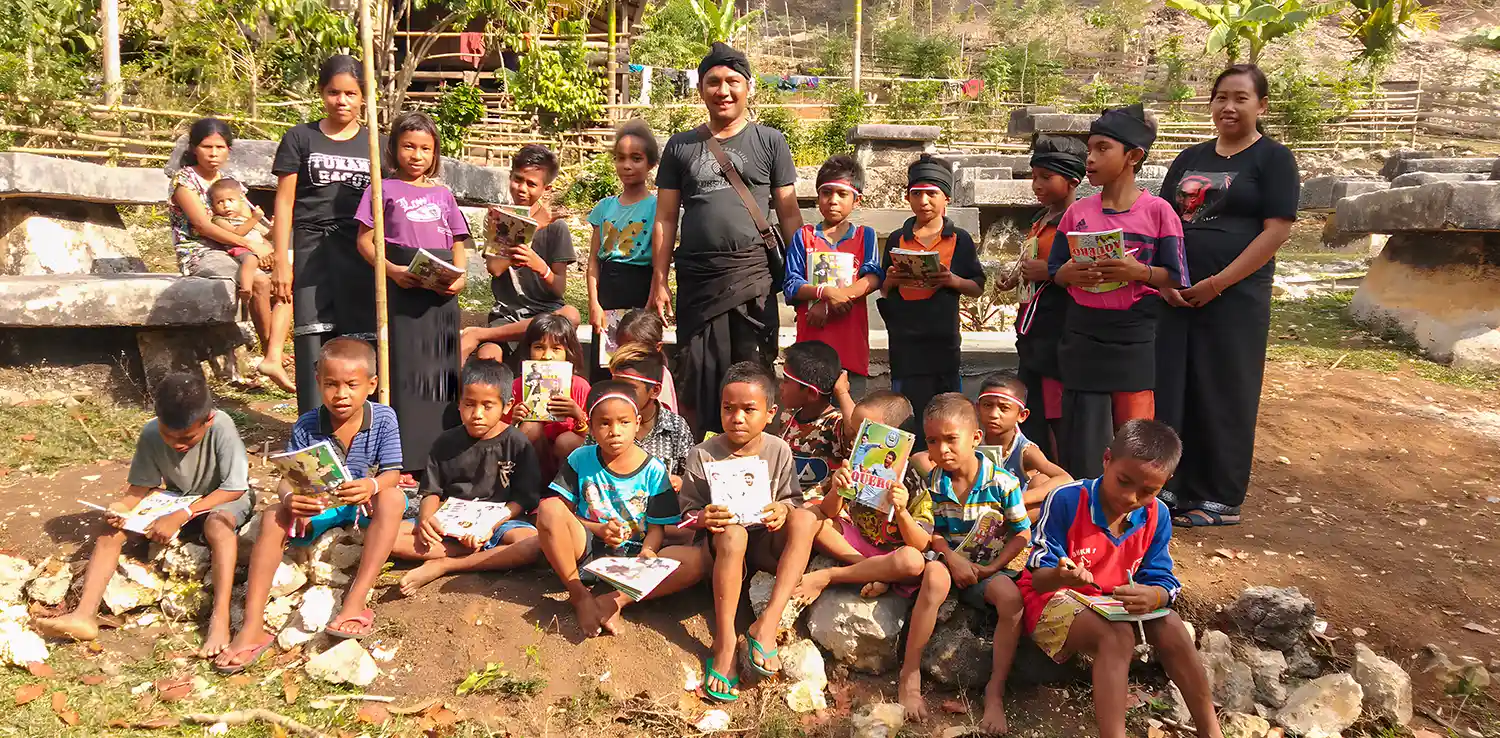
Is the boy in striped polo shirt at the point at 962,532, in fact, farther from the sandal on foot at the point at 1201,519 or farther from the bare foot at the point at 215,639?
the bare foot at the point at 215,639

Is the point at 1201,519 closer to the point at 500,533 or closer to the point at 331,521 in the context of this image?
the point at 500,533

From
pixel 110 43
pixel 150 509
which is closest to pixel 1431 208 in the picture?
pixel 150 509

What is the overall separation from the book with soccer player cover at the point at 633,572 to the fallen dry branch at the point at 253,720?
3.20ft

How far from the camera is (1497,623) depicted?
11.9ft

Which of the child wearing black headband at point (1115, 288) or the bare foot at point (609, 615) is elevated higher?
the child wearing black headband at point (1115, 288)

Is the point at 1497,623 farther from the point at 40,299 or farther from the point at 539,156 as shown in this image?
the point at 40,299

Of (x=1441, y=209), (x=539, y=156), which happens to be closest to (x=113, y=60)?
(x=539, y=156)

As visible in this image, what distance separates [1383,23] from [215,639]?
→ 27.6 meters

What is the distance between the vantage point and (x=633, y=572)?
11.1 ft

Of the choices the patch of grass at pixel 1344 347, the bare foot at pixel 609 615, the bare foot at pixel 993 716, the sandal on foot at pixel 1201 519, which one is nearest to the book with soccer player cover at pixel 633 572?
the bare foot at pixel 609 615

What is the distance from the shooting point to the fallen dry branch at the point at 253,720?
307cm

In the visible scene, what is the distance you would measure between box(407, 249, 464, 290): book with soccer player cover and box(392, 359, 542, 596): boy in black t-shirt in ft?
1.61

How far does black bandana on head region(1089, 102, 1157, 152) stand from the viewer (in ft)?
12.4

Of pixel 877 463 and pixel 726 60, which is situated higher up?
pixel 726 60
